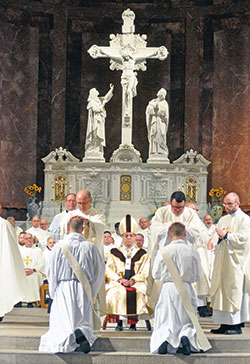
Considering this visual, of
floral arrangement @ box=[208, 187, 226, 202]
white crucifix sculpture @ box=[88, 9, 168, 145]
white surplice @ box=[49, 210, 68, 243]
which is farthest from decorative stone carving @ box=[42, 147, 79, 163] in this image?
white surplice @ box=[49, 210, 68, 243]

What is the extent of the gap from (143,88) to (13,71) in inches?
134

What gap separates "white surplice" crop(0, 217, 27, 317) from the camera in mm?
10008

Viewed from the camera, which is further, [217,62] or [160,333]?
[217,62]

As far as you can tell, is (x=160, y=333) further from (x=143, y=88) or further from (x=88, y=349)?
(x=143, y=88)

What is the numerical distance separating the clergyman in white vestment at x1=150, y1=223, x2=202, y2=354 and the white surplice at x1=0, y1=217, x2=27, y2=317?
2.38m

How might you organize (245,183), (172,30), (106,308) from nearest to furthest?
(106,308) → (245,183) → (172,30)

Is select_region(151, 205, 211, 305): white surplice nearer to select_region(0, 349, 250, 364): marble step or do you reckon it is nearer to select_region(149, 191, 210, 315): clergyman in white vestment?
select_region(149, 191, 210, 315): clergyman in white vestment

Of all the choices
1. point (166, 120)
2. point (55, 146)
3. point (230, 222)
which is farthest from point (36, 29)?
point (230, 222)

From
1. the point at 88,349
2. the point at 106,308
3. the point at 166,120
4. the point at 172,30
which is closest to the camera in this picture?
the point at 88,349

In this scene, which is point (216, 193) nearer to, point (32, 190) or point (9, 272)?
point (32, 190)

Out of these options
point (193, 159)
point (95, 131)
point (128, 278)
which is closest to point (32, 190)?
point (95, 131)

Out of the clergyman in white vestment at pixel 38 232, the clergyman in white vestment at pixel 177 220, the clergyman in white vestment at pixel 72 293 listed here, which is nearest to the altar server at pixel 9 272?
the clergyman in white vestment at pixel 72 293

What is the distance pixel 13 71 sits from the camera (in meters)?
19.5

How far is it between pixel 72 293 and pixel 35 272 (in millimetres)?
5373
